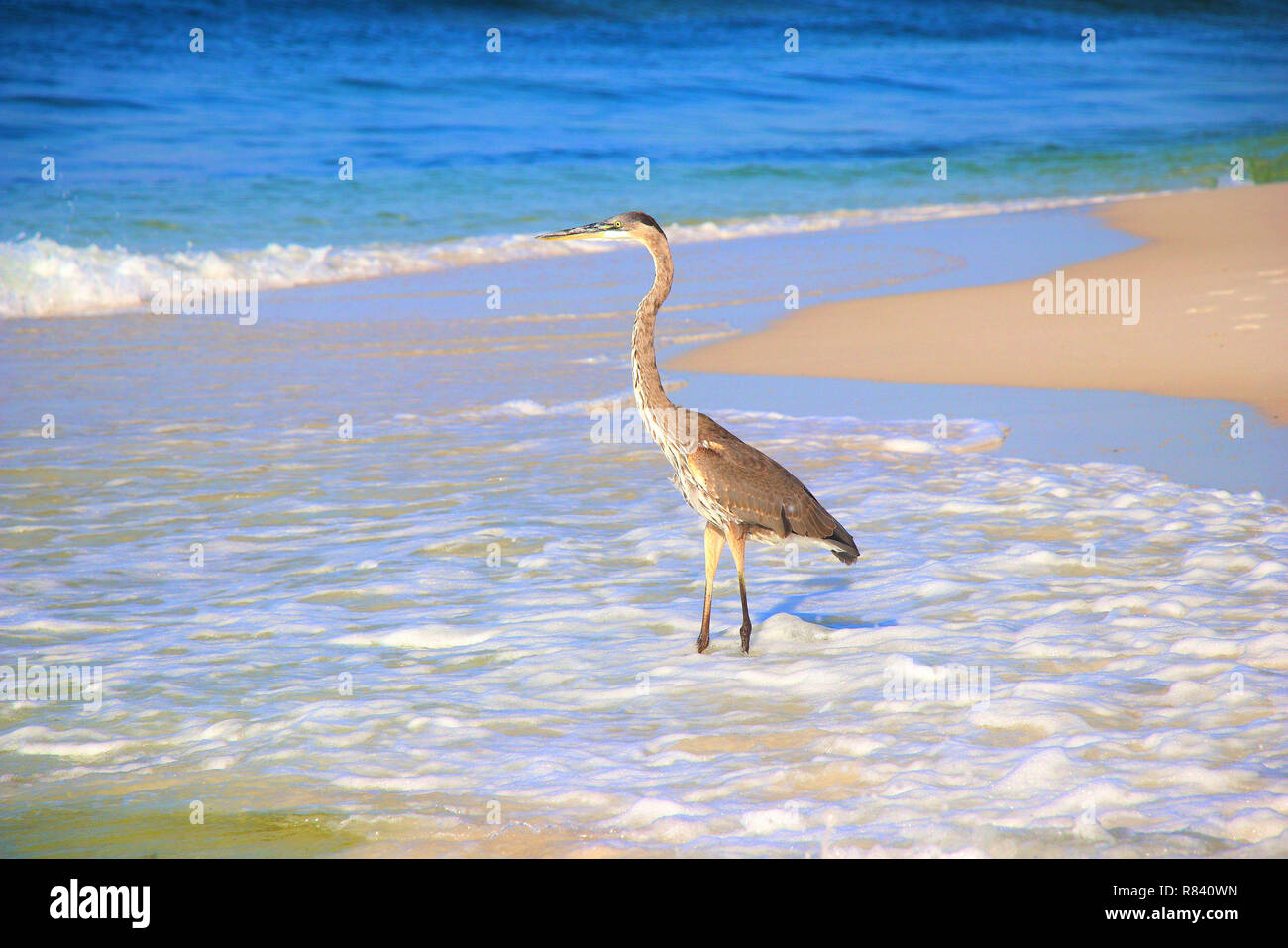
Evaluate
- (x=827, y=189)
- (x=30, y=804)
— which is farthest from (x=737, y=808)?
(x=827, y=189)

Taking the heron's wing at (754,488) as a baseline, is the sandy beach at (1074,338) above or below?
above

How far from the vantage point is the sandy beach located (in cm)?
1009

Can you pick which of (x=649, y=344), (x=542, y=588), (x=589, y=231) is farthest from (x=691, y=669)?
(x=589, y=231)

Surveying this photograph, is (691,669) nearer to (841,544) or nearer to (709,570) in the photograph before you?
(709,570)

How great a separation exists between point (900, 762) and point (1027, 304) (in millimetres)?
9210

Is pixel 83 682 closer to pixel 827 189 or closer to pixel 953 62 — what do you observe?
pixel 827 189

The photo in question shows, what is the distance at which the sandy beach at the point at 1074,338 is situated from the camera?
10086mm

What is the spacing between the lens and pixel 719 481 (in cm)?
538

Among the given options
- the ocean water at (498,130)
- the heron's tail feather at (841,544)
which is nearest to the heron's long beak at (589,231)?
the heron's tail feather at (841,544)

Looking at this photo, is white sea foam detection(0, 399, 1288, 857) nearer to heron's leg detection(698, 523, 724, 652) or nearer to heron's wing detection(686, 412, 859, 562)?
heron's leg detection(698, 523, 724, 652)

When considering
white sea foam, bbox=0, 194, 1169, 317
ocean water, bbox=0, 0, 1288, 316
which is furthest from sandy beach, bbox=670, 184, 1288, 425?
ocean water, bbox=0, 0, 1288, 316

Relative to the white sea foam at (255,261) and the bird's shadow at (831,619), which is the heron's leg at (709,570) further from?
the white sea foam at (255,261)

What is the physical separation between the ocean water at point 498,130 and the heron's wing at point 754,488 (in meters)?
11.6

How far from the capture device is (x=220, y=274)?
671 inches
